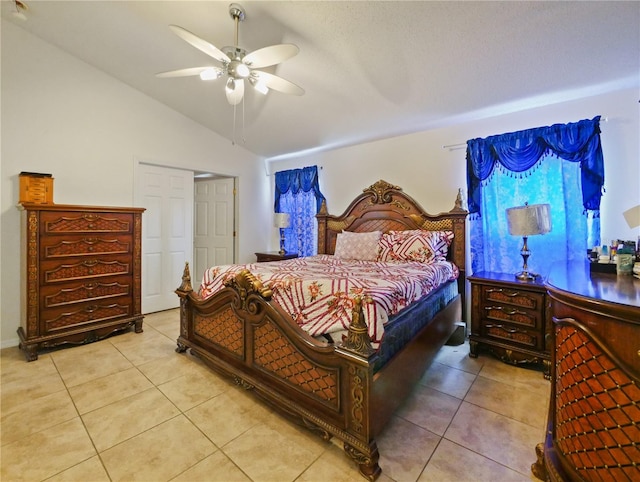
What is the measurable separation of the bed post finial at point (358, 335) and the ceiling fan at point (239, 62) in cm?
163

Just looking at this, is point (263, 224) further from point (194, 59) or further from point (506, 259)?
point (506, 259)

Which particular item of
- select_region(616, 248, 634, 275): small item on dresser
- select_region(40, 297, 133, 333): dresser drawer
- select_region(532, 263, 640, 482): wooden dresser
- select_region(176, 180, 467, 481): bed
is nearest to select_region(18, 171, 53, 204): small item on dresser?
select_region(40, 297, 133, 333): dresser drawer

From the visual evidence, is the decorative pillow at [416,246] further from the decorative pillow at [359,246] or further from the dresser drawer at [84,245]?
the dresser drawer at [84,245]

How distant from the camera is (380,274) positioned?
87.0 inches

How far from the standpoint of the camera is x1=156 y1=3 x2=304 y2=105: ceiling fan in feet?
6.01

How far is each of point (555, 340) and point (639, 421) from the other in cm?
41

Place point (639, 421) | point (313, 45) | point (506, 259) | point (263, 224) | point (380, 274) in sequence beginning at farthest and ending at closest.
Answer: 1. point (263, 224)
2. point (506, 259)
3. point (313, 45)
4. point (380, 274)
5. point (639, 421)

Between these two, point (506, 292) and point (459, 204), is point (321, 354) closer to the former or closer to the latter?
point (506, 292)

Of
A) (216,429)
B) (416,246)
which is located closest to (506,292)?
(416,246)

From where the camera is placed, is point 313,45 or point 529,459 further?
point 313,45

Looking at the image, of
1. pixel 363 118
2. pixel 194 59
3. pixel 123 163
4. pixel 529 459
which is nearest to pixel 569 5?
pixel 363 118

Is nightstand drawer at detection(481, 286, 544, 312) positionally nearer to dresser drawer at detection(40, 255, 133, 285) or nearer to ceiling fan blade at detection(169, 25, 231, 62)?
ceiling fan blade at detection(169, 25, 231, 62)

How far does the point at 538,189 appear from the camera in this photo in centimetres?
273

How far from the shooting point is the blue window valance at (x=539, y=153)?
2430mm
